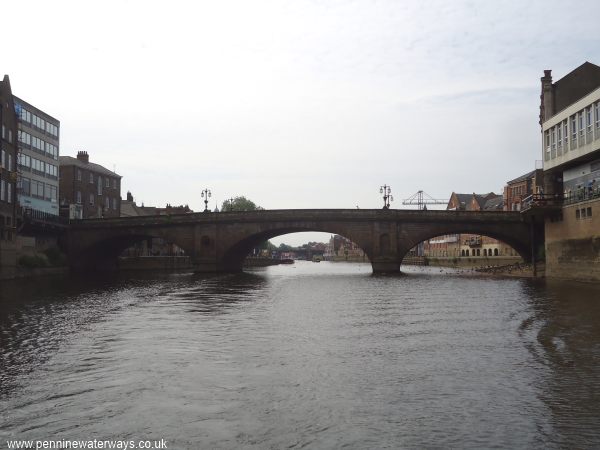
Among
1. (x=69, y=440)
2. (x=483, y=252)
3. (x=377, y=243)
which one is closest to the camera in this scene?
(x=69, y=440)

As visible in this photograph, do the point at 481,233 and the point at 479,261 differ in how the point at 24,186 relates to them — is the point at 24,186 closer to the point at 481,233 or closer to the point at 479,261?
the point at 481,233

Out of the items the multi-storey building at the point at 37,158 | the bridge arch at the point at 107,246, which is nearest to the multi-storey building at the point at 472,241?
the bridge arch at the point at 107,246

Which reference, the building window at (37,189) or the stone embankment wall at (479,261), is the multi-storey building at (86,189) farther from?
the stone embankment wall at (479,261)

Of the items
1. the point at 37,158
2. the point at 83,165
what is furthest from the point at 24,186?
the point at 83,165

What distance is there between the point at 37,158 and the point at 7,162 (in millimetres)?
13895

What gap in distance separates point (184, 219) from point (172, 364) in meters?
57.3

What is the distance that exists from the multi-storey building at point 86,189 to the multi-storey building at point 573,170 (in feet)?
198

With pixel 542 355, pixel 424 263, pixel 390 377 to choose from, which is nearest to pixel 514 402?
pixel 390 377

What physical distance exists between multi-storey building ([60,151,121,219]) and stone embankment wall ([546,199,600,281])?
60.4 metres

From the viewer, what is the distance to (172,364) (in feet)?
44.9

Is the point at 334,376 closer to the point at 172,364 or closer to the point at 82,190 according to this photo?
the point at 172,364

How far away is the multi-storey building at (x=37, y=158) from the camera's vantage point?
65.1 m

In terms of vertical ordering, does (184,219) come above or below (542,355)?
above

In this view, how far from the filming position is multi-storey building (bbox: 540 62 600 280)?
1638 inches
